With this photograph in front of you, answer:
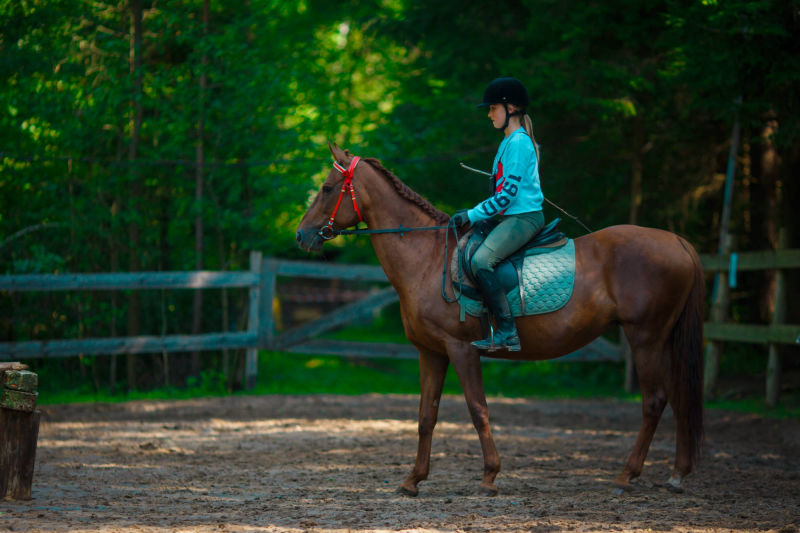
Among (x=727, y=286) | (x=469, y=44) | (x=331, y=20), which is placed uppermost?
(x=331, y=20)

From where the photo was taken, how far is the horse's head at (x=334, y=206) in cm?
555

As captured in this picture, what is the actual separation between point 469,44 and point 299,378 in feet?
A: 19.7

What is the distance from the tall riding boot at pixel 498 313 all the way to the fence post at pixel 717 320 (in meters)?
5.62

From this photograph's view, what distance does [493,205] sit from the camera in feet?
17.1

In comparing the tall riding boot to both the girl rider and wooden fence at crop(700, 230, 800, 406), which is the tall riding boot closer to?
the girl rider

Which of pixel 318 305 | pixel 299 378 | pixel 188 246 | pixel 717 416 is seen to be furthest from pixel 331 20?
pixel 318 305

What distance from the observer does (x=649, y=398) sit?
5.55 meters

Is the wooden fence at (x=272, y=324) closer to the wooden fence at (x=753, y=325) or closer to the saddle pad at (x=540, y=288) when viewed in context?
the wooden fence at (x=753, y=325)

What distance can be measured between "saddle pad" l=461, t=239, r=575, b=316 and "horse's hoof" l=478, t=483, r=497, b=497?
1.19 meters

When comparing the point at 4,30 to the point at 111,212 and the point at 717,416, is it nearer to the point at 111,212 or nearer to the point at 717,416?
the point at 111,212

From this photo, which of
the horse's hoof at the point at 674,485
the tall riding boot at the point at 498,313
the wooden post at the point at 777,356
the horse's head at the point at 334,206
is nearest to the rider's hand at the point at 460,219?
the tall riding boot at the point at 498,313

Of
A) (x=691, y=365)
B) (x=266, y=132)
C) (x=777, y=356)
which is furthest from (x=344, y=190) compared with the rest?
(x=777, y=356)

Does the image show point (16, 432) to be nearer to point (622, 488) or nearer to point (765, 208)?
point (622, 488)

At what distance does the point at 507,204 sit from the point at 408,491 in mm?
2112
